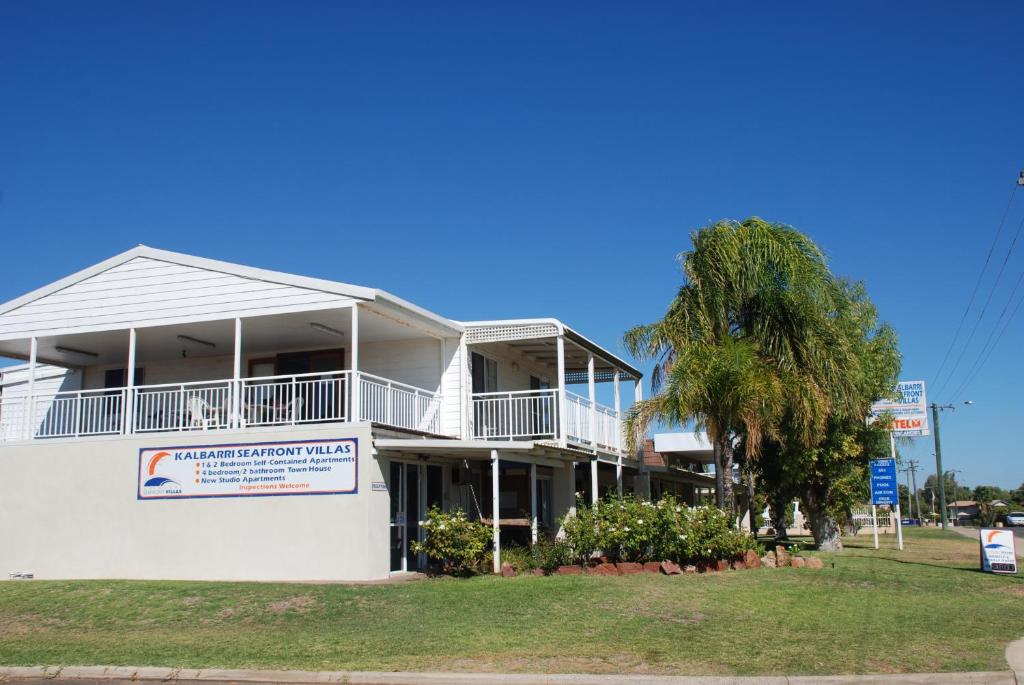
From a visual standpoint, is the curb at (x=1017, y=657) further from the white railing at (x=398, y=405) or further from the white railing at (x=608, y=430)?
the white railing at (x=608, y=430)

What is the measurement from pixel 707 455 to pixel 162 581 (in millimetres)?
27710

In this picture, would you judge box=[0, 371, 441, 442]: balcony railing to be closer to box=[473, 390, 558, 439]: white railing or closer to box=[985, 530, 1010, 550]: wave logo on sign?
box=[473, 390, 558, 439]: white railing

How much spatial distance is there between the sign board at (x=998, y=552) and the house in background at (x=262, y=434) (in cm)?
864

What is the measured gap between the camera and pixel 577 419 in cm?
2253

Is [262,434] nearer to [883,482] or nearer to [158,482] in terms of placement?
[158,482]

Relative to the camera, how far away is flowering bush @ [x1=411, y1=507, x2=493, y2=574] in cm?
1740

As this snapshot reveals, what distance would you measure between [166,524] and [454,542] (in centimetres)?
571

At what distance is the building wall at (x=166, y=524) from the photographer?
1716 cm

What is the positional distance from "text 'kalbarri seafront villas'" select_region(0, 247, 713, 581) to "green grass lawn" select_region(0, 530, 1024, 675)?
5.75 ft

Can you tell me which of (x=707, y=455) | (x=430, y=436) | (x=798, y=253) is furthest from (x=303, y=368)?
(x=707, y=455)

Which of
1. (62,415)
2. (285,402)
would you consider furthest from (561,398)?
(62,415)

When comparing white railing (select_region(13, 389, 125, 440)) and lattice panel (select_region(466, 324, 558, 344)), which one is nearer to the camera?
white railing (select_region(13, 389, 125, 440))

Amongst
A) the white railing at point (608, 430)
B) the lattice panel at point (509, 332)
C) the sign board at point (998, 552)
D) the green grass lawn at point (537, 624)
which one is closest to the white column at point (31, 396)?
the green grass lawn at point (537, 624)

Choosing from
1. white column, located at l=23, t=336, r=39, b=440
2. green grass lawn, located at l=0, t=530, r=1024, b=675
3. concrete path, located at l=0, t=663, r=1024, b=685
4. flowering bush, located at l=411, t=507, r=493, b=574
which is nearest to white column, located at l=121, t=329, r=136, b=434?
white column, located at l=23, t=336, r=39, b=440
